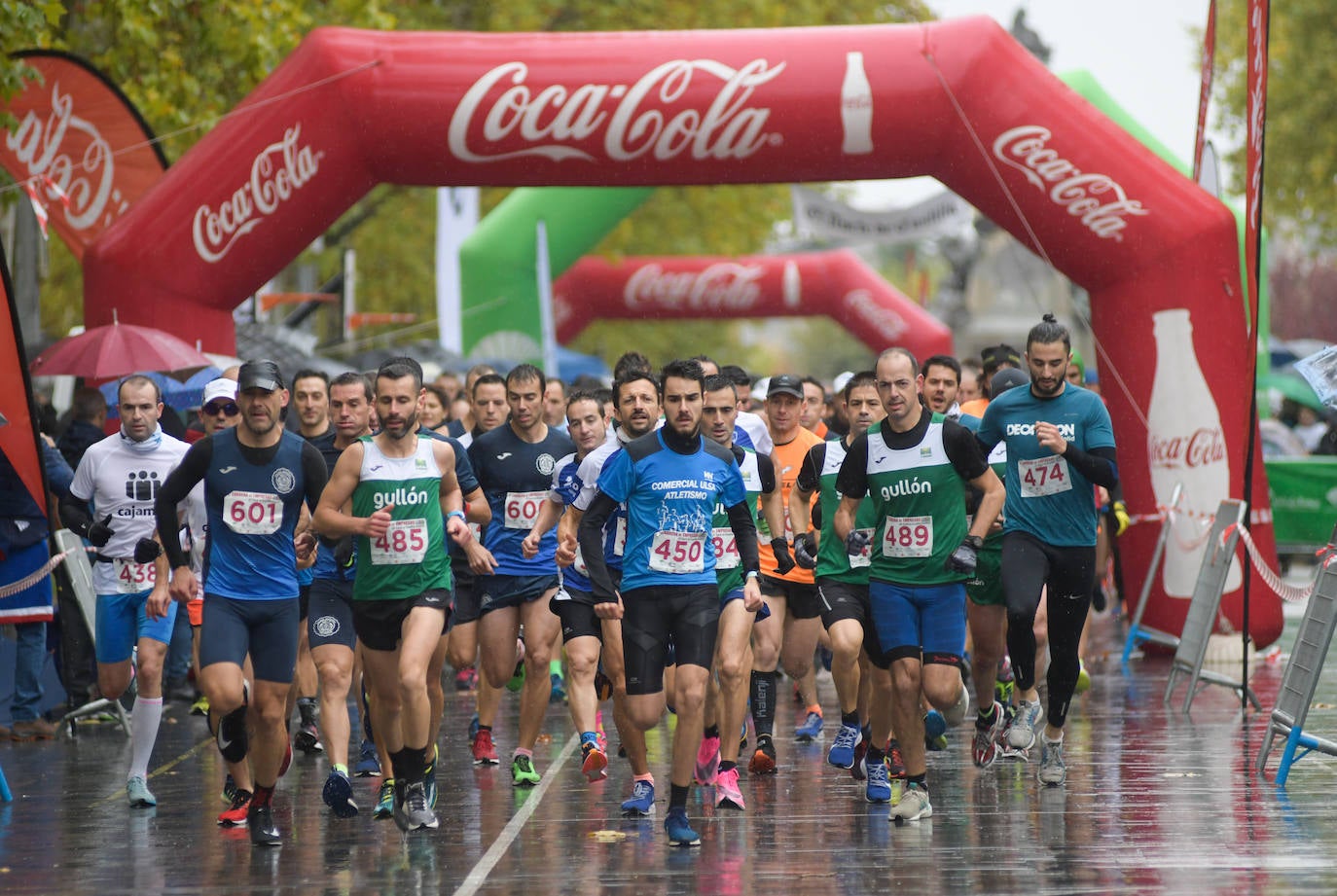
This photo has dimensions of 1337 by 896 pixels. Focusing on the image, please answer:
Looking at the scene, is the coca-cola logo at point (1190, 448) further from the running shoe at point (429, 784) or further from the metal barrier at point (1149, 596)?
the running shoe at point (429, 784)

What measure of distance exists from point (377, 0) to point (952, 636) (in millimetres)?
13188

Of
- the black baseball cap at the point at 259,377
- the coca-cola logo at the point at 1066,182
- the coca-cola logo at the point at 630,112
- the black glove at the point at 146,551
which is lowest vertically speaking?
the black glove at the point at 146,551

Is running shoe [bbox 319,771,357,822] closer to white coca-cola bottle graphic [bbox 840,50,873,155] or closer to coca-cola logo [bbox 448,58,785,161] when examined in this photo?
coca-cola logo [bbox 448,58,785,161]

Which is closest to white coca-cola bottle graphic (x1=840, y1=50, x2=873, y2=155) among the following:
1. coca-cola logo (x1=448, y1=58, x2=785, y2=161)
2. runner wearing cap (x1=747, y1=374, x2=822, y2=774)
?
coca-cola logo (x1=448, y1=58, x2=785, y2=161)

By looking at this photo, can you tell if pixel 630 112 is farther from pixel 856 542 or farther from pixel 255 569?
pixel 255 569

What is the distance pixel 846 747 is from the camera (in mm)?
10312

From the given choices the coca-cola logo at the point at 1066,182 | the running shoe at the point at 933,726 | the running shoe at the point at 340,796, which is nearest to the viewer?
the running shoe at the point at 340,796

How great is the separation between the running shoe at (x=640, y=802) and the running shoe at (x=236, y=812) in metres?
1.70

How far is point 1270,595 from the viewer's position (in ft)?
47.1

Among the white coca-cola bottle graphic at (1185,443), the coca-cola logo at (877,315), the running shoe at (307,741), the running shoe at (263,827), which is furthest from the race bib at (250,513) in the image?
the coca-cola logo at (877,315)

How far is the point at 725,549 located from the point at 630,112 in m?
5.72

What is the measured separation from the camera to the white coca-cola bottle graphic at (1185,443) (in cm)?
1404

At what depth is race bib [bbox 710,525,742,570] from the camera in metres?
9.20

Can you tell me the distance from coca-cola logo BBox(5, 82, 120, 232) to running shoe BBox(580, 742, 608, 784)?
332 inches
